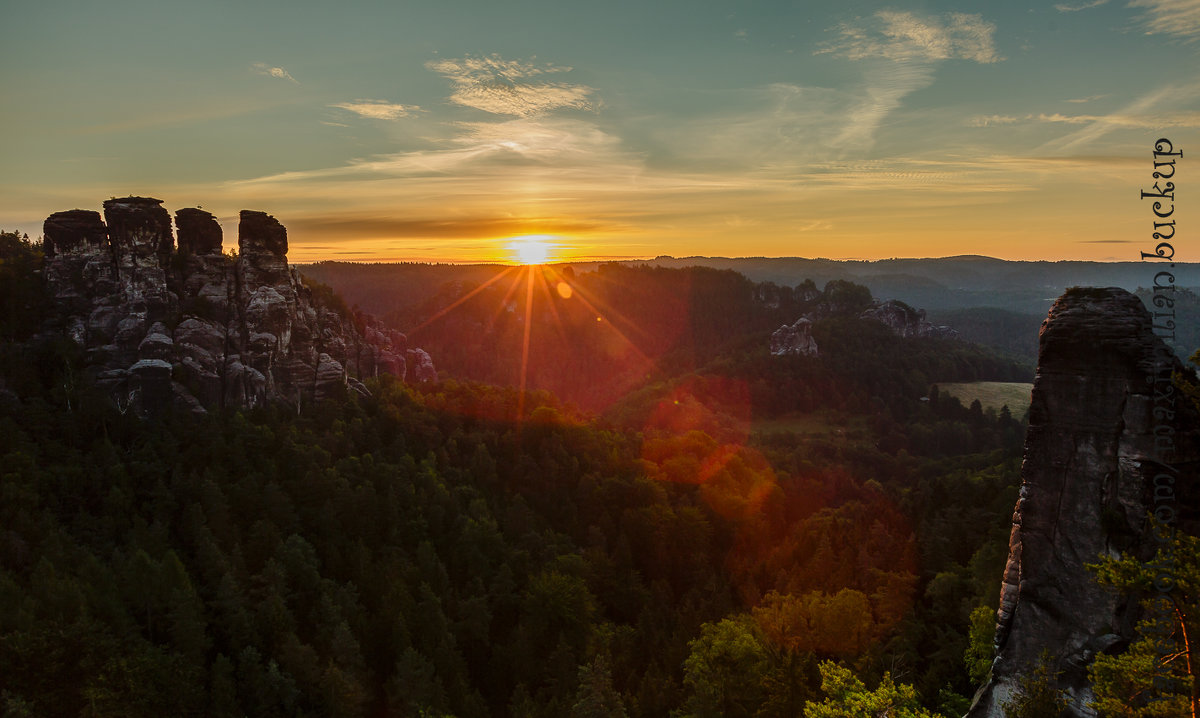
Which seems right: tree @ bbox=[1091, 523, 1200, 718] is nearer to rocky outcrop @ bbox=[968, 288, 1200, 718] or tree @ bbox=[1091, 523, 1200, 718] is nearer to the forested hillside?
rocky outcrop @ bbox=[968, 288, 1200, 718]

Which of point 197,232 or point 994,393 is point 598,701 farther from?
point 994,393

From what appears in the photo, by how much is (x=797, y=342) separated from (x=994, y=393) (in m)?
52.1

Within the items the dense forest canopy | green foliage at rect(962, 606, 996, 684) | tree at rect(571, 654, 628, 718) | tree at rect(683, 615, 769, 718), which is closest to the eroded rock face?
the dense forest canopy

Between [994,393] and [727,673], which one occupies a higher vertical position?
[994,393]

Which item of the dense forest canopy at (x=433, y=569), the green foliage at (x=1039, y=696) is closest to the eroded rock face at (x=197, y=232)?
the dense forest canopy at (x=433, y=569)

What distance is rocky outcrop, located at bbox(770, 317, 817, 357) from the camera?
186000 mm

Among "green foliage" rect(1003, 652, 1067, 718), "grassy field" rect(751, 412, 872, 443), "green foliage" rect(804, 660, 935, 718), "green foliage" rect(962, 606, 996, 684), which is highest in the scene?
"green foliage" rect(1003, 652, 1067, 718)

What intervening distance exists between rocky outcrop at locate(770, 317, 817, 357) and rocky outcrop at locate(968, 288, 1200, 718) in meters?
171

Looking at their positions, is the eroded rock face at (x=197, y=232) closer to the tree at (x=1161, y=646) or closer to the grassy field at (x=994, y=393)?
the tree at (x=1161, y=646)

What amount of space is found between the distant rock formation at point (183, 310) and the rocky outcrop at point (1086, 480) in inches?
2329

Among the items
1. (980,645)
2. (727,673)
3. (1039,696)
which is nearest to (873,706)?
(1039,696)

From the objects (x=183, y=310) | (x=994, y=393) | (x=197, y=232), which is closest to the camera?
(x=183, y=310)

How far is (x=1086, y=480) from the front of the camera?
17.3 metres

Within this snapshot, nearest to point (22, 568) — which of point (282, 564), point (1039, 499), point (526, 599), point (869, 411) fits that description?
point (282, 564)
